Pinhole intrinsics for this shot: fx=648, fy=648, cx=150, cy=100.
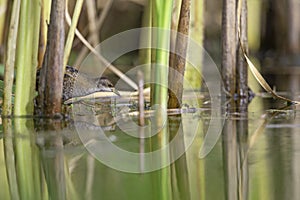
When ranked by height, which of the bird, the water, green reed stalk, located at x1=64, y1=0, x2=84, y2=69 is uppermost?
green reed stalk, located at x1=64, y1=0, x2=84, y2=69

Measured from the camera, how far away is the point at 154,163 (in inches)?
48.3

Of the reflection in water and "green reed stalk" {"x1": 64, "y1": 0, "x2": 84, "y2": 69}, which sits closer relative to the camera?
the reflection in water

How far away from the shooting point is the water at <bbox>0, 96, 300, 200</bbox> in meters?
0.99

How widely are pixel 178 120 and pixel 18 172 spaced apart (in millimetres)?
645

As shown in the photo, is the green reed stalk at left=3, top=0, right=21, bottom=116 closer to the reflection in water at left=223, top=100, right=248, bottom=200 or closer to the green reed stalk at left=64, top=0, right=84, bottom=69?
the green reed stalk at left=64, top=0, right=84, bottom=69

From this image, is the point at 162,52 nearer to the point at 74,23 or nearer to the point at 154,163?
the point at 74,23

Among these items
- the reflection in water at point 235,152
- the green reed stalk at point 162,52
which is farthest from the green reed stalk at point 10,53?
the reflection in water at point 235,152

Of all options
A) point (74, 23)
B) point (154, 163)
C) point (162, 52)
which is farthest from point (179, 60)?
point (154, 163)

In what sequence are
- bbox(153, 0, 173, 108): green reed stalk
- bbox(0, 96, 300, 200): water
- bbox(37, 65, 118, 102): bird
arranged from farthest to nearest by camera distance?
bbox(37, 65, 118, 102): bird, bbox(153, 0, 173, 108): green reed stalk, bbox(0, 96, 300, 200): water

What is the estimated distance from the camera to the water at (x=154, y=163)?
39.0 inches

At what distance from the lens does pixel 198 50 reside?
2.34 metres

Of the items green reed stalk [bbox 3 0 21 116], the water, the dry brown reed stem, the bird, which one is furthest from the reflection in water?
green reed stalk [bbox 3 0 21 116]

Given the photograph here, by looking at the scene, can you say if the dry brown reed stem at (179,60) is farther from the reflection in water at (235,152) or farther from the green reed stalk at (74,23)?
the green reed stalk at (74,23)

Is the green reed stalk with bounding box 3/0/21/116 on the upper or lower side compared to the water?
upper
